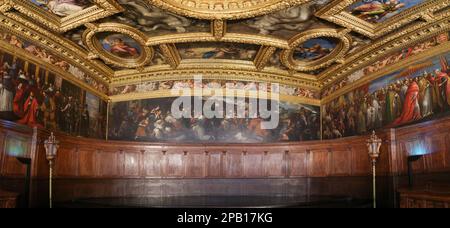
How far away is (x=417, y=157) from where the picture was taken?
35.5 feet

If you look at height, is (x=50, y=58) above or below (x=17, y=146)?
above

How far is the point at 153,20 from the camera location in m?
11.8

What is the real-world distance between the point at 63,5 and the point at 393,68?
37.1ft

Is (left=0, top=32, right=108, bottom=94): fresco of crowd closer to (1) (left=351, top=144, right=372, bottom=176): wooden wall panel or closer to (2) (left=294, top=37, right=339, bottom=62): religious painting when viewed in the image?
(2) (left=294, top=37, right=339, bottom=62): religious painting

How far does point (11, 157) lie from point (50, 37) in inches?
172

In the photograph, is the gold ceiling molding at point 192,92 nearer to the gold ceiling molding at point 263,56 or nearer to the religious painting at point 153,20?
the gold ceiling molding at point 263,56

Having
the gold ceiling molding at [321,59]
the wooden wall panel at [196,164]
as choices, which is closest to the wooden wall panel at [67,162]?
the wooden wall panel at [196,164]

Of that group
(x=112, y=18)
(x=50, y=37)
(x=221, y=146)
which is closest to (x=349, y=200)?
(x=221, y=146)

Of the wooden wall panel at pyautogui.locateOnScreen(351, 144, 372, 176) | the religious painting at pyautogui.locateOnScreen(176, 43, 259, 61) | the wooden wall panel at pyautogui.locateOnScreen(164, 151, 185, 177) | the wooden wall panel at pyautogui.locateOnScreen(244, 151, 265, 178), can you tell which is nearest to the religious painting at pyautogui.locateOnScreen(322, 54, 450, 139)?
the wooden wall panel at pyautogui.locateOnScreen(351, 144, 372, 176)

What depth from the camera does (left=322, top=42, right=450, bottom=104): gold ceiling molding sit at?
11.2m

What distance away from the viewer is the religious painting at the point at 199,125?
641 inches

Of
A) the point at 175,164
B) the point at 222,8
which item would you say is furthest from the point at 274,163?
the point at 222,8

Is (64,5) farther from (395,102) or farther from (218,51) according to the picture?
(395,102)

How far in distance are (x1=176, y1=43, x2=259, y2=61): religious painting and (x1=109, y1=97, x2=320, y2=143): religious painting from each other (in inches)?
83.8
